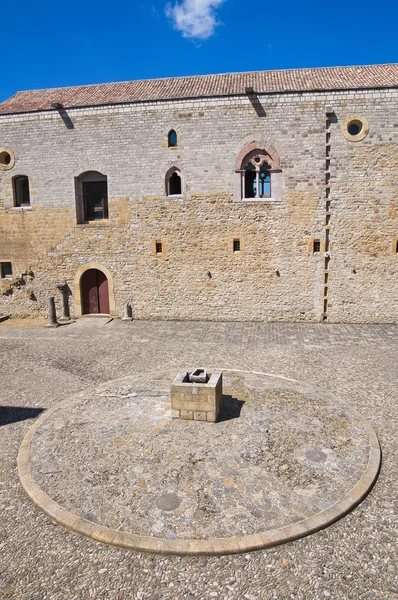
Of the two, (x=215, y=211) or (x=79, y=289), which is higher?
(x=215, y=211)

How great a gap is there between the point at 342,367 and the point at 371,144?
8410 mm

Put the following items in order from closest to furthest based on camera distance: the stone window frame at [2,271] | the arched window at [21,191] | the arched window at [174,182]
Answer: the arched window at [174,182], the arched window at [21,191], the stone window frame at [2,271]

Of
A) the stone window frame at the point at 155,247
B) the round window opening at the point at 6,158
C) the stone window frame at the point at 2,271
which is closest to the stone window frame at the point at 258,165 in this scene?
the stone window frame at the point at 155,247

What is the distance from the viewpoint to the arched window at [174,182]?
14852mm

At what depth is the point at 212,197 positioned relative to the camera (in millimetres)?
14625

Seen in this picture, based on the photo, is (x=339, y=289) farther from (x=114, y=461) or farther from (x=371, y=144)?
(x=114, y=461)

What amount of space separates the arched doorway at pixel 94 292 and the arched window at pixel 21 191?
407 centimetres

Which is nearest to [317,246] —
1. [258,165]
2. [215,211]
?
[258,165]

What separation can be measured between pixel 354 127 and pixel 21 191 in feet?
43.4

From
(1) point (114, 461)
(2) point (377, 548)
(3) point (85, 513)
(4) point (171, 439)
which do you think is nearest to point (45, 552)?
(3) point (85, 513)

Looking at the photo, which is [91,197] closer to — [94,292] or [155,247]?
[155,247]

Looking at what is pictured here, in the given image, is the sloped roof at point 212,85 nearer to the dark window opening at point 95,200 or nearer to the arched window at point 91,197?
the arched window at point 91,197

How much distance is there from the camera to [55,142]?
1528 centimetres

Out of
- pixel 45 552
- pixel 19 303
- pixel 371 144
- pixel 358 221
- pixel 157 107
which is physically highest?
pixel 157 107
